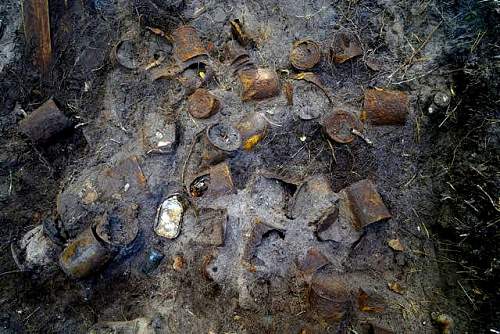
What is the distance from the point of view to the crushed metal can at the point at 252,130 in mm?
3420

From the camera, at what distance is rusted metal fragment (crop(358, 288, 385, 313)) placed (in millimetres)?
3113

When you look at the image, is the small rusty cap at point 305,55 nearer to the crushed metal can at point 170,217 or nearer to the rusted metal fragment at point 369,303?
the crushed metal can at point 170,217

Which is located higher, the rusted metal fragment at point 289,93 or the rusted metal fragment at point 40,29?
the rusted metal fragment at point 40,29

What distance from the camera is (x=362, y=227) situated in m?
3.28

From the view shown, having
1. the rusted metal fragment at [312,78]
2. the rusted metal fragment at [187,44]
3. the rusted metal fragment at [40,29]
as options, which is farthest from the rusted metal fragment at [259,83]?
the rusted metal fragment at [40,29]

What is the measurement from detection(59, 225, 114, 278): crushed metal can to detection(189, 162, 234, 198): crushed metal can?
34.3 inches

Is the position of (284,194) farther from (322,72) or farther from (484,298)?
(484,298)

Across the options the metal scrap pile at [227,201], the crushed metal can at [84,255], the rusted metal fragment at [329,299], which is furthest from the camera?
the metal scrap pile at [227,201]

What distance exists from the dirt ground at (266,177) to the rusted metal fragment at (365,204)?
16cm

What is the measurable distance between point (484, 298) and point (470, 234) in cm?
49

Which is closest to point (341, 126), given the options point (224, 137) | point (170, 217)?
point (224, 137)

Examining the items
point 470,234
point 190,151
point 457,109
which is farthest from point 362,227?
point 190,151

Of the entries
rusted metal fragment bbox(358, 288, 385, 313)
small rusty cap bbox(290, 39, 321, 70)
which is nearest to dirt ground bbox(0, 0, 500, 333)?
rusted metal fragment bbox(358, 288, 385, 313)

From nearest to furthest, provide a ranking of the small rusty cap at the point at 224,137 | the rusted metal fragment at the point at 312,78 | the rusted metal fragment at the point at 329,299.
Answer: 1. the rusted metal fragment at the point at 329,299
2. the small rusty cap at the point at 224,137
3. the rusted metal fragment at the point at 312,78
